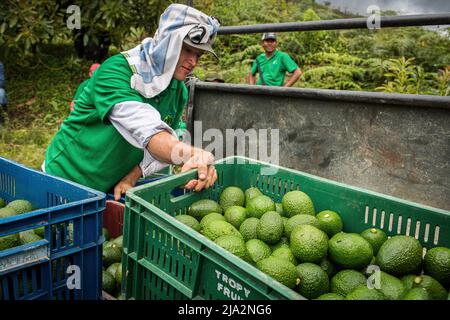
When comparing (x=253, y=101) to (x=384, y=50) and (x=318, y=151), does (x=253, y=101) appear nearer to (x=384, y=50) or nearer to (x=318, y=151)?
(x=318, y=151)

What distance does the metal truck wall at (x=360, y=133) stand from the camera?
2738 millimetres

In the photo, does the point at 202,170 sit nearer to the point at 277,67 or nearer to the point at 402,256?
the point at 402,256

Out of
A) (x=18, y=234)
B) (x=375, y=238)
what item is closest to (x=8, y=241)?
(x=18, y=234)

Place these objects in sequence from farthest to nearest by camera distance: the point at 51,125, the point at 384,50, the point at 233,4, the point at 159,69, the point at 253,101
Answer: the point at 233,4 → the point at 384,50 → the point at 51,125 → the point at 253,101 → the point at 159,69

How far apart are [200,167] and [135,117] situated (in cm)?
42

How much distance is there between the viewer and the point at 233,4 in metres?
11.5

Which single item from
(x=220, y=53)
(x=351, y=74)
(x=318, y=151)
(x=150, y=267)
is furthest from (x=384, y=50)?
(x=150, y=267)

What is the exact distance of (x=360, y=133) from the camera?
3.07m

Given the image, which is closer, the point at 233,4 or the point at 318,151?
the point at 318,151

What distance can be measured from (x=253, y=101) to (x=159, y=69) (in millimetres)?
1520

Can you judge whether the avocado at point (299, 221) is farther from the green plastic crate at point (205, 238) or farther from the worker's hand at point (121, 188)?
the worker's hand at point (121, 188)

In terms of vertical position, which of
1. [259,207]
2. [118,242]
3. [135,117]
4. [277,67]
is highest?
[277,67]

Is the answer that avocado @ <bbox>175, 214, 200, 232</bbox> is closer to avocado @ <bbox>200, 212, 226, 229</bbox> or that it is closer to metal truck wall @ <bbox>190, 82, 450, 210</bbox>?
avocado @ <bbox>200, 212, 226, 229</bbox>

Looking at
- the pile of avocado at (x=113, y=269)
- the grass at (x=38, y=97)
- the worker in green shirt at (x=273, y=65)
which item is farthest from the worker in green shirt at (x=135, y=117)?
the worker in green shirt at (x=273, y=65)
